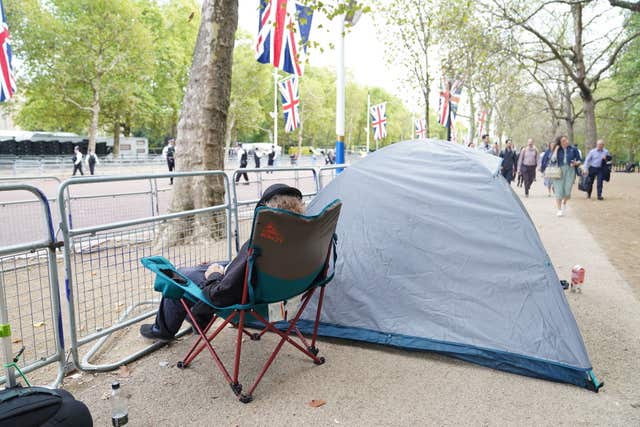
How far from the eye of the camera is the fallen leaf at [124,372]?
3383 millimetres

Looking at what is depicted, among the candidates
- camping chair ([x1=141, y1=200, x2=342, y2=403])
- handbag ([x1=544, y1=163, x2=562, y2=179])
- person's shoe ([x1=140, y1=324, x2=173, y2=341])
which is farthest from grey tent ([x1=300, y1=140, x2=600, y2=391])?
handbag ([x1=544, y1=163, x2=562, y2=179])

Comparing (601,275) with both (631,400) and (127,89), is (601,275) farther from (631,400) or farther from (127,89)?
(127,89)

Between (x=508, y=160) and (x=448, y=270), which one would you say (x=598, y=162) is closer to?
(x=508, y=160)

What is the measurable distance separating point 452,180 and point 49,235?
3208 mm

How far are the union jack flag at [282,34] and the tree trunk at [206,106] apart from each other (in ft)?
6.39

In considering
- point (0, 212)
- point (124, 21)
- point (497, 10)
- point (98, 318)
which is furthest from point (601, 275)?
point (124, 21)

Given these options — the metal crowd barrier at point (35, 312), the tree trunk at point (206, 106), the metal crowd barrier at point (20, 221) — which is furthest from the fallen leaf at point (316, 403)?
the metal crowd barrier at point (20, 221)

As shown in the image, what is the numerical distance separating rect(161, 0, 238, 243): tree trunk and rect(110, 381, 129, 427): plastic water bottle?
17.0ft

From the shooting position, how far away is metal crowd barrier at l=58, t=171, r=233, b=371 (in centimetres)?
345

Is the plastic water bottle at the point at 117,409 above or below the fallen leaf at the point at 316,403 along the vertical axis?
above

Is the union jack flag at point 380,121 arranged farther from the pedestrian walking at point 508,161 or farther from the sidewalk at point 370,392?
the sidewalk at point 370,392

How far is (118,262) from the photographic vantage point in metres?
4.61

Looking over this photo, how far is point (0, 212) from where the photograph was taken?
6.77 meters

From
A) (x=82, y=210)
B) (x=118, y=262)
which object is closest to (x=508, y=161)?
(x=82, y=210)
